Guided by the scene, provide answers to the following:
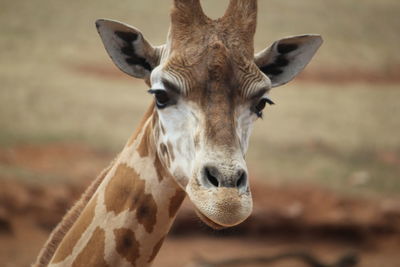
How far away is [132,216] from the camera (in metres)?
4.61

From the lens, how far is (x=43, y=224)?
1171 centimetres

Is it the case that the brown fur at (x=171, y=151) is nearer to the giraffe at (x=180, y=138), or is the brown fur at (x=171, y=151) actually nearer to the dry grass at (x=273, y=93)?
the giraffe at (x=180, y=138)

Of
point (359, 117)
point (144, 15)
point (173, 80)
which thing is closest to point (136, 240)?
point (173, 80)

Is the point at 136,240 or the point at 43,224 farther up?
the point at 136,240

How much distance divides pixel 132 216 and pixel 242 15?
159cm

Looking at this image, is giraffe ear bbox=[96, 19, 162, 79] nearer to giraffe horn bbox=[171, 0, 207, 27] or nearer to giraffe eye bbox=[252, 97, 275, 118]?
giraffe horn bbox=[171, 0, 207, 27]

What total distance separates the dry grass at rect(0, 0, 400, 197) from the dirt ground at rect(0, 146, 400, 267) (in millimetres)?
581

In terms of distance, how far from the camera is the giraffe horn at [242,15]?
456 cm

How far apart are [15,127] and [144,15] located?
588cm

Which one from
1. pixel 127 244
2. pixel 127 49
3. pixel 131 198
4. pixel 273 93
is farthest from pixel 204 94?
pixel 273 93

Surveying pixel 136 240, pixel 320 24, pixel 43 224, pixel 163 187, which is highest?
pixel 163 187

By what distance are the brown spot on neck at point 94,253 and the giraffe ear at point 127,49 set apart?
1.17m

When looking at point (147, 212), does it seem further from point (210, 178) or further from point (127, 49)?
point (127, 49)

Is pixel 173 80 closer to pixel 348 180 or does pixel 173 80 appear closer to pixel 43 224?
pixel 43 224
